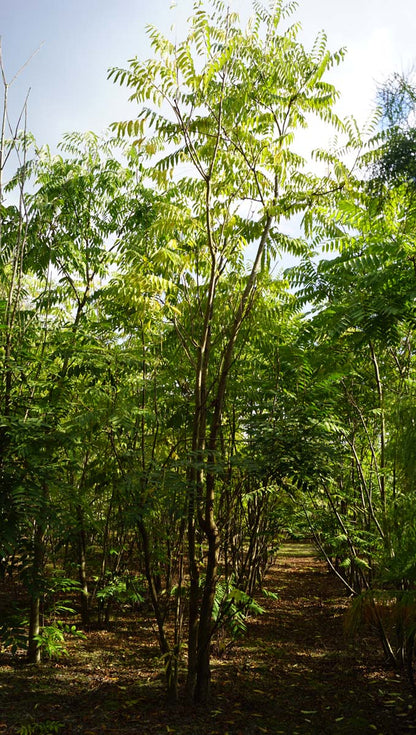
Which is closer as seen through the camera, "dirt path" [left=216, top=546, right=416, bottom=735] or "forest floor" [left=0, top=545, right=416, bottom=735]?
"forest floor" [left=0, top=545, right=416, bottom=735]

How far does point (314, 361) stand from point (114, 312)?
2.32 metres

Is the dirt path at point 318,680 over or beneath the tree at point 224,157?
beneath

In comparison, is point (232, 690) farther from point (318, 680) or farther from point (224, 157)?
point (224, 157)

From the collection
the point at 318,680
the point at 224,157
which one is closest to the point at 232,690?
the point at 318,680

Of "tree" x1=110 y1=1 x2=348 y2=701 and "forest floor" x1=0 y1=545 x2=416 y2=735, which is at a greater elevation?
"tree" x1=110 y1=1 x2=348 y2=701

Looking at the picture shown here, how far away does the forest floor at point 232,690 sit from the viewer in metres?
Result: 4.73

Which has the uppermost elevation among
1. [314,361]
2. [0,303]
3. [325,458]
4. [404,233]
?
[404,233]

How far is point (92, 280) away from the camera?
7.54 meters

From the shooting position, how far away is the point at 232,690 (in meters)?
5.68

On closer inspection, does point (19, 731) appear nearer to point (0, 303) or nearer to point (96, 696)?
point (96, 696)

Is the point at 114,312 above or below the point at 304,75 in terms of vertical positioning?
below

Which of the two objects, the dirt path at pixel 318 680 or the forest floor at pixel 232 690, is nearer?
the forest floor at pixel 232 690

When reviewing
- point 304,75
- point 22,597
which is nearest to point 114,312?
point 304,75

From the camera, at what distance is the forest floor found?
473 cm
